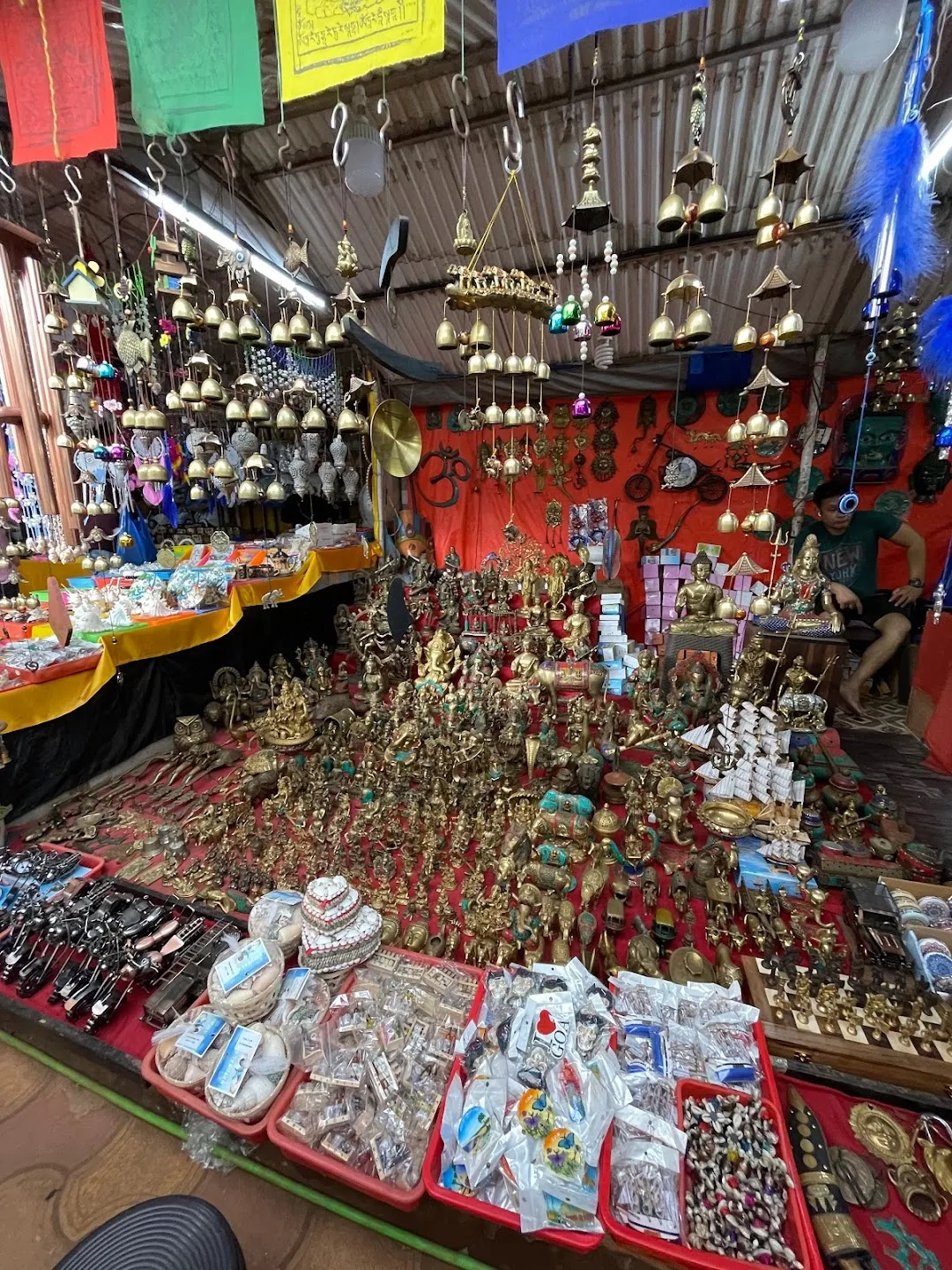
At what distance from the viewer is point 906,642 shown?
189 inches

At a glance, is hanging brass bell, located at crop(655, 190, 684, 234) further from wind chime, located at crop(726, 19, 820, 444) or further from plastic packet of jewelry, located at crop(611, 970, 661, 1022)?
plastic packet of jewelry, located at crop(611, 970, 661, 1022)

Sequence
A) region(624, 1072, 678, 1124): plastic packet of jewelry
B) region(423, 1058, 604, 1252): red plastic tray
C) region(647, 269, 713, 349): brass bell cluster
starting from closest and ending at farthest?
1. region(423, 1058, 604, 1252): red plastic tray
2. region(624, 1072, 678, 1124): plastic packet of jewelry
3. region(647, 269, 713, 349): brass bell cluster

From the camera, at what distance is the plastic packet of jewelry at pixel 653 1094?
4.58ft

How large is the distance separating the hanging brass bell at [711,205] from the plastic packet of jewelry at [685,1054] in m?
2.82

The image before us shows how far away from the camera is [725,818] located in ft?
8.79

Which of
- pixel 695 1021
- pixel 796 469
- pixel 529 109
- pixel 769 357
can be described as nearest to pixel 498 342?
pixel 529 109

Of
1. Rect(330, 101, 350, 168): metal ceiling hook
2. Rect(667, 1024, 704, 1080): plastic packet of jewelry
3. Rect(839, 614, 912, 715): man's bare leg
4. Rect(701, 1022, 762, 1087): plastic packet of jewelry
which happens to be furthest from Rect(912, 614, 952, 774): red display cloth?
Rect(330, 101, 350, 168): metal ceiling hook

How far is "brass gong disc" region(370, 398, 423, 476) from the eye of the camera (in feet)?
16.0

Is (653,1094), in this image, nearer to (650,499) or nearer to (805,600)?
(805,600)

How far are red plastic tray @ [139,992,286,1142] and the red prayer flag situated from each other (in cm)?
367

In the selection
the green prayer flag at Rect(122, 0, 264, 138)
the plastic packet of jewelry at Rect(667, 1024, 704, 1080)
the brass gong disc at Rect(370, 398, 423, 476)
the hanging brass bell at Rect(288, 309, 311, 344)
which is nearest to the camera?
the plastic packet of jewelry at Rect(667, 1024, 704, 1080)

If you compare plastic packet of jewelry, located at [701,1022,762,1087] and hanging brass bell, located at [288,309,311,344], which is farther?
hanging brass bell, located at [288,309,311,344]

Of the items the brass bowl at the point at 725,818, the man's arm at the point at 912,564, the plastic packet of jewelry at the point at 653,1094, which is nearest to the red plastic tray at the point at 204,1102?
the plastic packet of jewelry at the point at 653,1094

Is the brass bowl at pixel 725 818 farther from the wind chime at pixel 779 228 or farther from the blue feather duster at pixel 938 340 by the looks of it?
the blue feather duster at pixel 938 340
